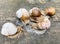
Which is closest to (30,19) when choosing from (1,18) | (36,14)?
(36,14)

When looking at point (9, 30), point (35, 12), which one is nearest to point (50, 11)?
point (35, 12)

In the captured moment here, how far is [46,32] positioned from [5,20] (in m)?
0.22

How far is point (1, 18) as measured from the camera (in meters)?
1.05

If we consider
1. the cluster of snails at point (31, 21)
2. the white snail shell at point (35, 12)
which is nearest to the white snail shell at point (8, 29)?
the cluster of snails at point (31, 21)

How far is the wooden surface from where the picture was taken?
0.97 metres

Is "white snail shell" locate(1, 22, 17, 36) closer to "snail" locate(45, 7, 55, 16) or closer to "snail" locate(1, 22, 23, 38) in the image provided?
"snail" locate(1, 22, 23, 38)

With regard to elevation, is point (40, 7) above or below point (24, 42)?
above

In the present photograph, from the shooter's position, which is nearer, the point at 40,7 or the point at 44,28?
the point at 44,28

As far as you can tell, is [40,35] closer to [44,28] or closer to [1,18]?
[44,28]

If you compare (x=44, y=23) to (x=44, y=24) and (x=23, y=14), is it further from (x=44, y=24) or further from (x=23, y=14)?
(x=23, y=14)

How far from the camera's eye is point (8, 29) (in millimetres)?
957

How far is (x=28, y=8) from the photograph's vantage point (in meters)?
1.09

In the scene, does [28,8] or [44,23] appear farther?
[28,8]

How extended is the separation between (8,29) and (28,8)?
0.63 ft
